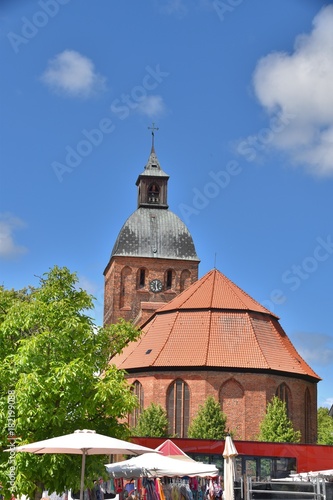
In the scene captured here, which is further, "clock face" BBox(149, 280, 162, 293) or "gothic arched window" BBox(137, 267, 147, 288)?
"gothic arched window" BBox(137, 267, 147, 288)

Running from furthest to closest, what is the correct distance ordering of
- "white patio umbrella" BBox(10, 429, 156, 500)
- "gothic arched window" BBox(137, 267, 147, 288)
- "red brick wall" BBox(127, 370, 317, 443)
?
"gothic arched window" BBox(137, 267, 147, 288) → "red brick wall" BBox(127, 370, 317, 443) → "white patio umbrella" BBox(10, 429, 156, 500)

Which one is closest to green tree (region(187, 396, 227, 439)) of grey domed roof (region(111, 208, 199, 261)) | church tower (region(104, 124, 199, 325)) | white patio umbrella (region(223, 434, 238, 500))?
church tower (region(104, 124, 199, 325))

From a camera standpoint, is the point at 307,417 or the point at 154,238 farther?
the point at 154,238

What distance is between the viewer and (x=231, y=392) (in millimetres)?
57031

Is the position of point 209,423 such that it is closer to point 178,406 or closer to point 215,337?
point 178,406

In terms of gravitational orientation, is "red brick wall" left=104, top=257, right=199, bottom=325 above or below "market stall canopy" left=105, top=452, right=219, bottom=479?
above

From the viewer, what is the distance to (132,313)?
266ft

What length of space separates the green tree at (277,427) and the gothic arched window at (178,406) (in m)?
5.12

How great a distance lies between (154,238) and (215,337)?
83.4ft

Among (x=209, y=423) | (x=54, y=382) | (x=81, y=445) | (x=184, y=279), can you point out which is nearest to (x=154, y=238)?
(x=184, y=279)

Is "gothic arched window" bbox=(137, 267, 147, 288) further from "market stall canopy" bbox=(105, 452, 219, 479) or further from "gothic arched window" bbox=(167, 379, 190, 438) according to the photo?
"market stall canopy" bbox=(105, 452, 219, 479)

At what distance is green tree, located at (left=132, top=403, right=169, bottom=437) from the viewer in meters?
54.3

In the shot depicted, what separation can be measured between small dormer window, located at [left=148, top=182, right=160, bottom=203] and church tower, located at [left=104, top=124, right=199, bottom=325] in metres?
2.41

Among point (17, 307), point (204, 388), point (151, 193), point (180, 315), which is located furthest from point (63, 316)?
point (151, 193)
